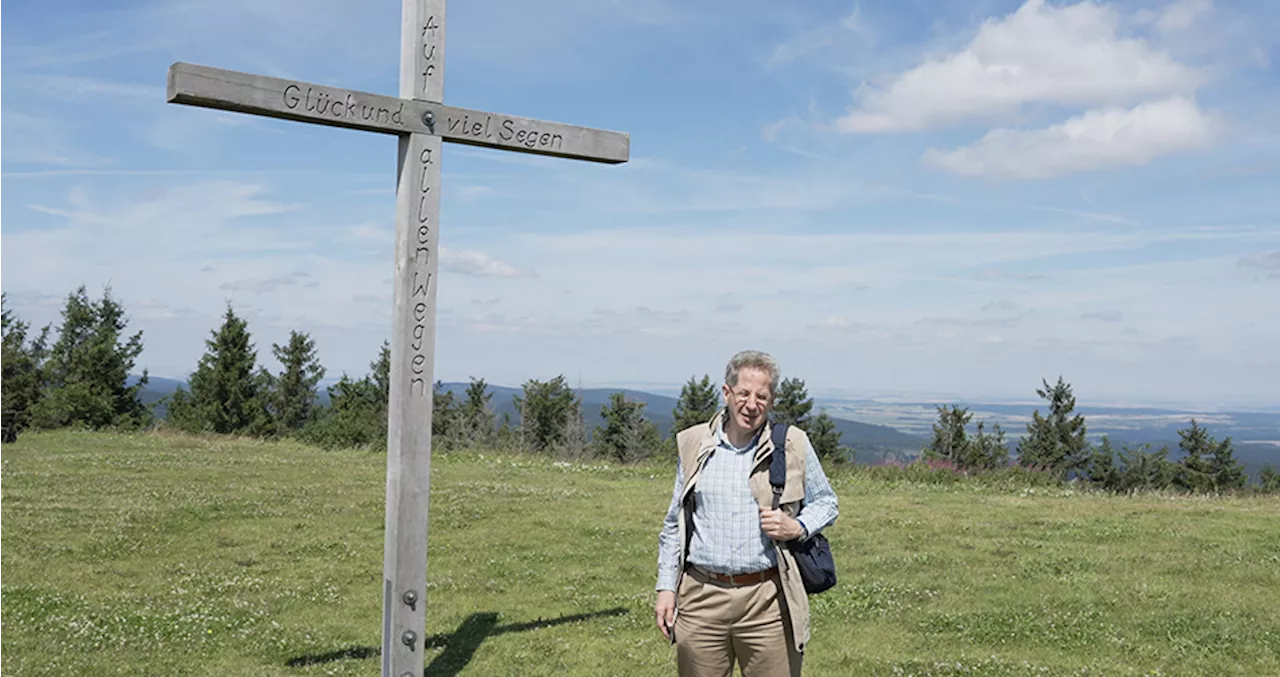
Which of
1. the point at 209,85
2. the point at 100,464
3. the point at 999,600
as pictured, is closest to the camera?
the point at 209,85

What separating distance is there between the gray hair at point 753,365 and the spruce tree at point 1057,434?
79258 millimetres

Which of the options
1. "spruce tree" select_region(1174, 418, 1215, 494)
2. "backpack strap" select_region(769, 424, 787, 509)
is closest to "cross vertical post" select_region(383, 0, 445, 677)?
"backpack strap" select_region(769, 424, 787, 509)

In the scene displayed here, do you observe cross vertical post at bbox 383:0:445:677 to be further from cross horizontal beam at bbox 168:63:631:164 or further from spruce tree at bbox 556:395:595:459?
spruce tree at bbox 556:395:595:459

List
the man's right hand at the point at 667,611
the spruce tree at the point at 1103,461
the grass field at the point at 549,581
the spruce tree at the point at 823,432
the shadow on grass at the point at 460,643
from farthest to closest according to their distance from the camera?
the spruce tree at the point at 1103,461
the spruce tree at the point at 823,432
the grass field at the point at 549,581
the shadow on grass at the point at 460,643
the man's right hand at the point at 667,611

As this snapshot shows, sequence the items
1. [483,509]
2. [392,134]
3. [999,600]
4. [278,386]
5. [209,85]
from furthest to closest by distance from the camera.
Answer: [278,386] → [483,509] → [999,600] → [392,134] → [209,85]

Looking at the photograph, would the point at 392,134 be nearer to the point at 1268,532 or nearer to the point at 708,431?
the point at 708,431

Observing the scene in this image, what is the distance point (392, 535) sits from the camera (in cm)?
680

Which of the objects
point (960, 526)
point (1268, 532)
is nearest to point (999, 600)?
point (960, 526)

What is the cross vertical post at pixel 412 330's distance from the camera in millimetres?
6645

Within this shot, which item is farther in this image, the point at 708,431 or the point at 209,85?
the point at 209,85

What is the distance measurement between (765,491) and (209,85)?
403 centimetres

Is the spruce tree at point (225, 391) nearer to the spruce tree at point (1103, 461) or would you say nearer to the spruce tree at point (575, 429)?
the spruce tree at point (575, 429)

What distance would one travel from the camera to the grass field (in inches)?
349

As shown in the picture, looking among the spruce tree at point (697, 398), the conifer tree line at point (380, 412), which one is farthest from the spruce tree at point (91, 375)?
the spruce tree at point (697, 398)
